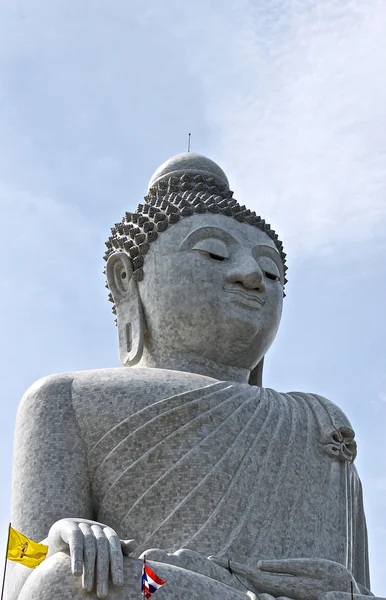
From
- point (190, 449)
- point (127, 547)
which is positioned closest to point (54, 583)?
point (127, 547)

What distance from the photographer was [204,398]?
1196 cm

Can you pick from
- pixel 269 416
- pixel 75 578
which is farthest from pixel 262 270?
pixel 75 578

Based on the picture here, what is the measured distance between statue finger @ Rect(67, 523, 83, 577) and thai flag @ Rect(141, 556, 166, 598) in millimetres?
459

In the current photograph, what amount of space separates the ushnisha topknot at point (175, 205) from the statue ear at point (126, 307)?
4.2 inches

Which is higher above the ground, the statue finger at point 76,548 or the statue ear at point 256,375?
the statue ear at point 256,375

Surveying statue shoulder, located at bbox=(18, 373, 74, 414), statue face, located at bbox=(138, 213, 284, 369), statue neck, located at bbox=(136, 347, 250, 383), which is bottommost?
statue shoulder, located at bbox=(18, 373, 74, 414)

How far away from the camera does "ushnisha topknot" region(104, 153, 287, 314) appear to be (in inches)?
524

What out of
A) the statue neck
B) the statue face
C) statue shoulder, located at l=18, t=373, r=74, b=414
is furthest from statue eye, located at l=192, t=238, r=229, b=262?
statue shoulder, located at l=18, t=373, r=74, b=414

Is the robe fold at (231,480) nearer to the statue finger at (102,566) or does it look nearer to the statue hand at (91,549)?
the statue hand at (91,549)

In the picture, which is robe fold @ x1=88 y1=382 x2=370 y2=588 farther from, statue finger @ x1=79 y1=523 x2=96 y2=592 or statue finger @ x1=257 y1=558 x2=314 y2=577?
statue finger @ x1=79 y1=523 x2=96 y2=592

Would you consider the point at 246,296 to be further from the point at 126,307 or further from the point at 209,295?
the point at 126,307

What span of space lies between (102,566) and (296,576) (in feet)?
6.28

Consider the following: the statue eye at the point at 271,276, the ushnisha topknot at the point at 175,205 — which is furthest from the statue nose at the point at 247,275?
the ushnisha topknot at the point at 175,205

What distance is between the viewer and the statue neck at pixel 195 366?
1284 cm
